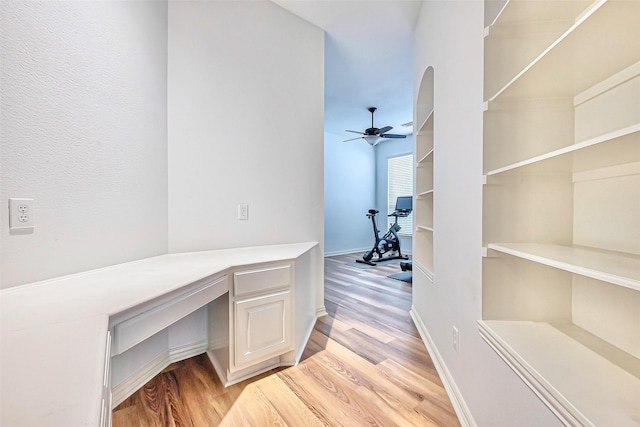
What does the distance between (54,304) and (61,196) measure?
0.56 metres

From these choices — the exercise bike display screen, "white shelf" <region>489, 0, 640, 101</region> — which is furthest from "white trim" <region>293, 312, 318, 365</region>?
the exercise bike display screen

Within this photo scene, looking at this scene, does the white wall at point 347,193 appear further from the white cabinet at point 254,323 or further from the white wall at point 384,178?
the white cabinet at point 254,323

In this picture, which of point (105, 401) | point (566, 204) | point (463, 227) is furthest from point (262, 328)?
point (566, 204)

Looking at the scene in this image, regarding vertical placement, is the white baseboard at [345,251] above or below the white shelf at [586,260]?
below

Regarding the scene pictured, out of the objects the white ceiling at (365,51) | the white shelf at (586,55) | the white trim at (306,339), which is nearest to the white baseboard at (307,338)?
the white trim at (306,339)

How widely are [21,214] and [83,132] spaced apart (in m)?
0.47

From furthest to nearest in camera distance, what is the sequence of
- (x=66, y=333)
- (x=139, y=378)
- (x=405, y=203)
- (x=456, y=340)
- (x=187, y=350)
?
(x=405, y=203) < (x=187, y=350) < (x=139, y=378) < (x=456, y=340) < (x=66, y=333)

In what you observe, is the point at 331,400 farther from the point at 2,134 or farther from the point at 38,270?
the point at 2,134

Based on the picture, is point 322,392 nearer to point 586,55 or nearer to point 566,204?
point 566,204

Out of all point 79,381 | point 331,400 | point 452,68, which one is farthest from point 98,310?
point 452,68

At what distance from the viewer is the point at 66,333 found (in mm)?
663

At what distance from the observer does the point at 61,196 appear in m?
1.18

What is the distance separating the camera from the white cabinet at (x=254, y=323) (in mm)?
1531

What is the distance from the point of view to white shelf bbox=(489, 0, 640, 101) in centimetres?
71
